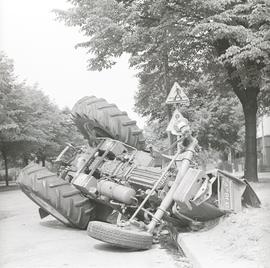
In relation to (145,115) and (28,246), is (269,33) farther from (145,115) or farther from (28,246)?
(145,115)

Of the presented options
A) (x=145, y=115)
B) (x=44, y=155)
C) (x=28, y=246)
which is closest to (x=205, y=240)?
(x=28, y=246)

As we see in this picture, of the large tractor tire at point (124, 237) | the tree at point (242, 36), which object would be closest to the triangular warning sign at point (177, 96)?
the large tractor tire at point (124, 237)

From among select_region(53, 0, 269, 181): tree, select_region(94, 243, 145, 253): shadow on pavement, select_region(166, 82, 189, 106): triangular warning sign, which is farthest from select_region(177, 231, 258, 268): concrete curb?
select_region(53, 0, 269, 181): tree

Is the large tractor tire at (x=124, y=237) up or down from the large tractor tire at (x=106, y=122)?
down

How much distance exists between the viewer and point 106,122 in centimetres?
1111

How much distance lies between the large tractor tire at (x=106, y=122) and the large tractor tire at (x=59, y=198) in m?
1.33

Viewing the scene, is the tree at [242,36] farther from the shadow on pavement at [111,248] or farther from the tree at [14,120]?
the tree at [14,120]

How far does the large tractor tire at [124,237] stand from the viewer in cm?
750

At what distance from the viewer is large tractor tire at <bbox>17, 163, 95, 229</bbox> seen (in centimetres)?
1016

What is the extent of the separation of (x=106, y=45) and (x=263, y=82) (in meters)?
5.79

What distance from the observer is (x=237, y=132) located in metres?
48.0

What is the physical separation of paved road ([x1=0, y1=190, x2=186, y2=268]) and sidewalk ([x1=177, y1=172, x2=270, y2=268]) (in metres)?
0.37

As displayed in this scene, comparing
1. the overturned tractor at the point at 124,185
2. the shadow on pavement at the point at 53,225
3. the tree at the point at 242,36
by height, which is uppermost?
the tree at the point at 242,36

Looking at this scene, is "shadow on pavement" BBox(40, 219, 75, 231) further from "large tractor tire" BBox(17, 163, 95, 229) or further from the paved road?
"large tractor tire" BBox(17, 163, 95, 229)
